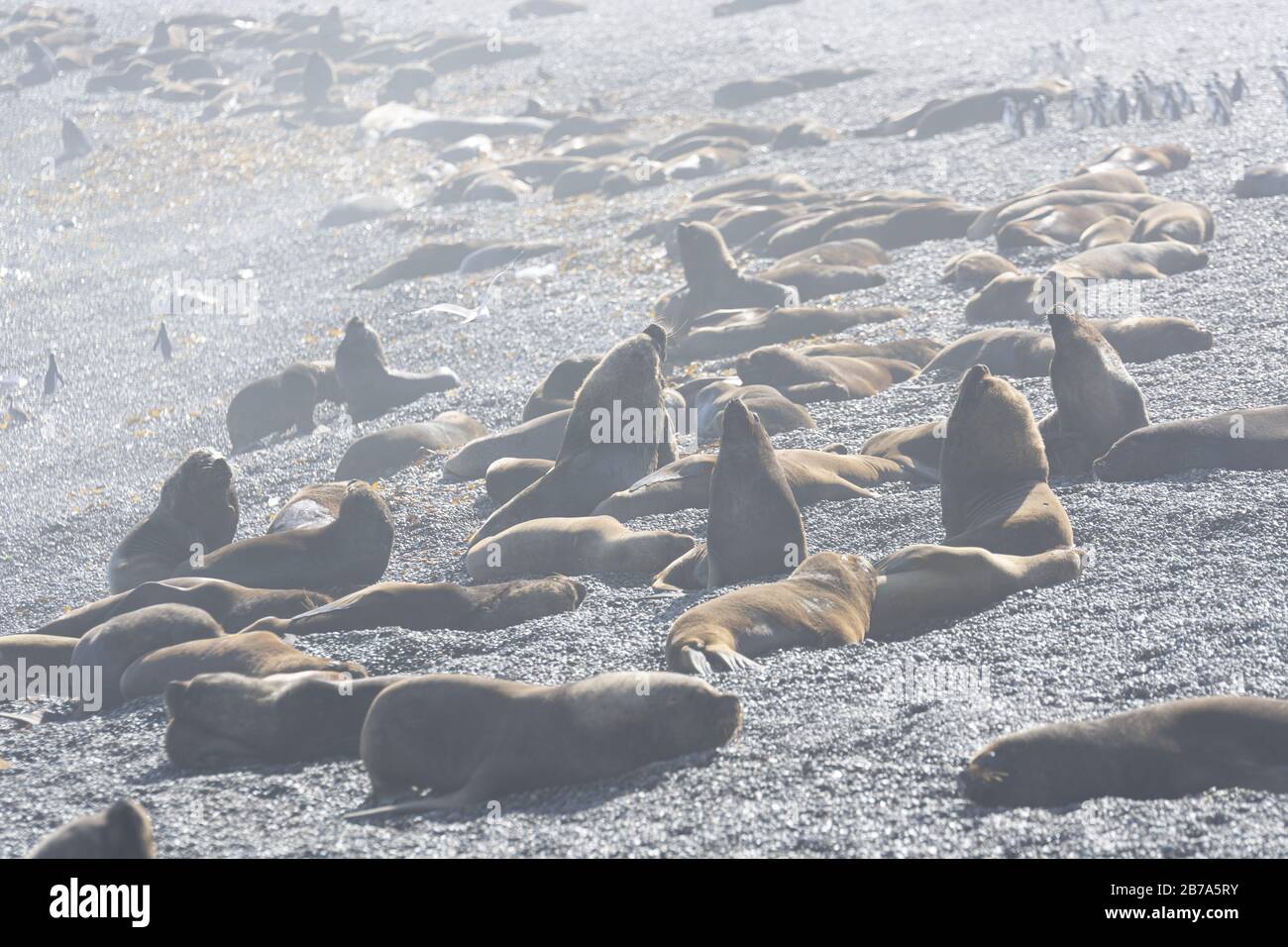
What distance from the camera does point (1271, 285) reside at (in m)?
12.6

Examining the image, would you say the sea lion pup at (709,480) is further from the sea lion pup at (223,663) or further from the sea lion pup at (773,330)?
the sea lion pup at (773,330)

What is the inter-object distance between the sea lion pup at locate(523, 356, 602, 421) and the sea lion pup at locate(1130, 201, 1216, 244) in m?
5.74

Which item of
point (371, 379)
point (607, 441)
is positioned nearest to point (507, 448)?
point (607, 441)

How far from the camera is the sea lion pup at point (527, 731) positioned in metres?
5.90

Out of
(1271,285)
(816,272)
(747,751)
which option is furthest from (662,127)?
(747,751)

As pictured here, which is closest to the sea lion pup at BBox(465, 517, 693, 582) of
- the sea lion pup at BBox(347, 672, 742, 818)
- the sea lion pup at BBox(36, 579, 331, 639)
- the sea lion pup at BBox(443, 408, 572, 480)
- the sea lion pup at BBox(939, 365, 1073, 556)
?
the sea lion pup at BBox(36, 579, 331, 639)

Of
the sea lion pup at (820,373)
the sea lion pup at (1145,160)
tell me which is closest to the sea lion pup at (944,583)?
the sea lion pup at (820,373)

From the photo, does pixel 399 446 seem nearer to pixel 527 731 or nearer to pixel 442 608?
pixel 442 608

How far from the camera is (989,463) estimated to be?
8539mm

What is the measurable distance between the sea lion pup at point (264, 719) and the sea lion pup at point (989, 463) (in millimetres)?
3313

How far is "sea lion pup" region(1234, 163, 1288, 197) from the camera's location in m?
15.9

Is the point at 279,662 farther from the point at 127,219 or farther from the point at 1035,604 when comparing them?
the point at 127,219

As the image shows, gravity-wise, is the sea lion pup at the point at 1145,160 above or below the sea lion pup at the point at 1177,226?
above

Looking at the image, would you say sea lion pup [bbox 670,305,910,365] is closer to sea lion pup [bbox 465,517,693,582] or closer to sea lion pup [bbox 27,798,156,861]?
sea lion pup [bbox 465,517,693,582]
